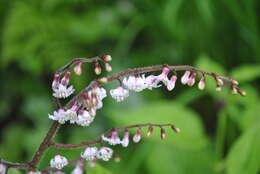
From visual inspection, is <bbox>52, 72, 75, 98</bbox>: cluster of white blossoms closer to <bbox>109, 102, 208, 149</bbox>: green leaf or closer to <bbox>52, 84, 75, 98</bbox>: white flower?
<bbox>52, 84, 75, 98</bbox>: white flower

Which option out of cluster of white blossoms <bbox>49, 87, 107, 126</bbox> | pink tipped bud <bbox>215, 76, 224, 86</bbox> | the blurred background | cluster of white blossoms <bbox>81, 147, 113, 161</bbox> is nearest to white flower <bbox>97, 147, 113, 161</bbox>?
cluster of white blossoms <bbox>81, 147, 113, 161</bbox>

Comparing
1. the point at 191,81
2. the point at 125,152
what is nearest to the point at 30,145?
the point at 125,152

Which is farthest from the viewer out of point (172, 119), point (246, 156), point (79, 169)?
point (172, 119)

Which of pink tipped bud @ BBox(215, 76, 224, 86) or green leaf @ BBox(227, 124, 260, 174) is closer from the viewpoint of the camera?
pink tipped bud @ BBox(215, 76, 224, 86)

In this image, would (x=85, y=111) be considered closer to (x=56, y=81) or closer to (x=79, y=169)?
(x=56, y=81)

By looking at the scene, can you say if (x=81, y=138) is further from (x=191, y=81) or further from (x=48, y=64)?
(x=191, y=81)

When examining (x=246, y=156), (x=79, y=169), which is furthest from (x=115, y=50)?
(x=79, y=169)

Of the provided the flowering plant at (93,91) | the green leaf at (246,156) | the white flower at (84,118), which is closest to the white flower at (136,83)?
the flowering plant at (93,91)
